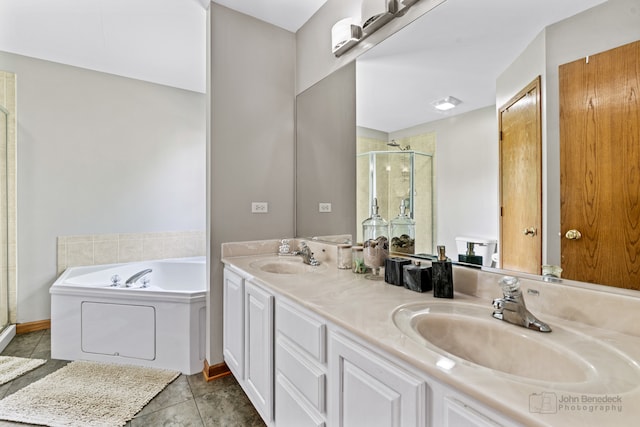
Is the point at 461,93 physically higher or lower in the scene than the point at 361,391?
A: higher

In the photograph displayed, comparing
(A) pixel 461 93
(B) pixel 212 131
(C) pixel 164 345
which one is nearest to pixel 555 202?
(A) pixel 461 93

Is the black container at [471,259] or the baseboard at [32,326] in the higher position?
the black container at [471,259]

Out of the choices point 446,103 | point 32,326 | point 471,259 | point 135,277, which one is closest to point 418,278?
point 471,259

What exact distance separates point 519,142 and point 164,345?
2416mm

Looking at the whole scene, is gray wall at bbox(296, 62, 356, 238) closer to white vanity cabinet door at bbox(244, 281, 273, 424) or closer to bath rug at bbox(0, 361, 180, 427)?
white vanity cabinet door at bbox(244, 281, 273, 424)

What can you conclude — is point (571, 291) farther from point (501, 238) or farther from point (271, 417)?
point (271, 417)

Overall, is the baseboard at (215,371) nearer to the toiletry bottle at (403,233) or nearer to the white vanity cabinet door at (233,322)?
the white vanity cabinet door at (233,322)

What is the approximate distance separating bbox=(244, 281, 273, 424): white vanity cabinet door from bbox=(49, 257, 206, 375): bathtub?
0.70 metres

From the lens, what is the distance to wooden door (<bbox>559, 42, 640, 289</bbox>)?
77 cm

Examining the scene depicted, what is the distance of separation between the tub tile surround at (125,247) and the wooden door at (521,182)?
3.24m

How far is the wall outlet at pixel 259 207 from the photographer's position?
217 cm

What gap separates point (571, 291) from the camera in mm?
880

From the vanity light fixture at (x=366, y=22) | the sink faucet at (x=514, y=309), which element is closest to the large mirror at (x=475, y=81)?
the vanity light fixture at (x=366, y=22)

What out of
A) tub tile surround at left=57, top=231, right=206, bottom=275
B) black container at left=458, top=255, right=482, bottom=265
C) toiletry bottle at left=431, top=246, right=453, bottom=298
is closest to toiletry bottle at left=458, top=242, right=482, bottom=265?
black container at left=458, top=255, right=482, bottom=265
